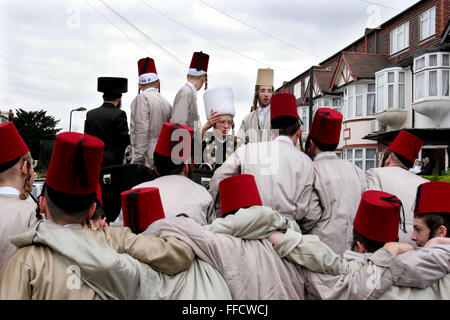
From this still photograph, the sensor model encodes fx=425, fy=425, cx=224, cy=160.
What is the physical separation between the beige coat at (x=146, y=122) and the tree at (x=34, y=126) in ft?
126

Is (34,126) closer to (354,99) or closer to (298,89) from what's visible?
(298,89)

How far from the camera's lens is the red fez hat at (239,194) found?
2521 mm

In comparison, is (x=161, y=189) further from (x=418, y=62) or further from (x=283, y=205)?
(x=418, y=62)

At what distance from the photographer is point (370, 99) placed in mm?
27234

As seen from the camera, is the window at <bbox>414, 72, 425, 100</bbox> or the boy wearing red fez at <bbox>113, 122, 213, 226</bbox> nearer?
the boy wearing red fez at <bbox>113, 122, 213, 226</bbox>

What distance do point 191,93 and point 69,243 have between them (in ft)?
10.3

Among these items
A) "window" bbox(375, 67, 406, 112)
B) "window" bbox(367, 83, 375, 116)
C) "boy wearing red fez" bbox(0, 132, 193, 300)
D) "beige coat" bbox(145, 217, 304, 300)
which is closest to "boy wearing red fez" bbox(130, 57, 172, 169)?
"beige coat" bbox(145, 217, 304, 300)

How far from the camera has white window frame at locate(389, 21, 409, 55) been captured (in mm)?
24141

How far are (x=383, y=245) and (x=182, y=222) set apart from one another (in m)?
1.28

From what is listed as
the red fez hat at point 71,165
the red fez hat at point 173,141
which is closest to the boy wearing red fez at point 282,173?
the red fez hat at point 173,141

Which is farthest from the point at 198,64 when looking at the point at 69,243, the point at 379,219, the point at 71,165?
the point at 69,243

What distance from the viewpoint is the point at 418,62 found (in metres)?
21.9

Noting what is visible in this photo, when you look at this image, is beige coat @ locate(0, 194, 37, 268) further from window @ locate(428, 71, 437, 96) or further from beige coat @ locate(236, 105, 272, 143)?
window @ locate(428, 71, 437, 96)

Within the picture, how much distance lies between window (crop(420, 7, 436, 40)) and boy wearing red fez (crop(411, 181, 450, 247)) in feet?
71.9
